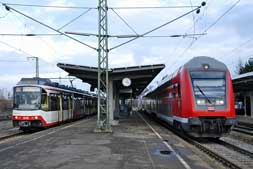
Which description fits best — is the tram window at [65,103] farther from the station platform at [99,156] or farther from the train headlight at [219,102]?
the train headlight at [219,102]

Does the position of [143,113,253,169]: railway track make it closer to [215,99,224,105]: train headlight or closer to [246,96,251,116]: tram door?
[215,99,224,105]: train headlight

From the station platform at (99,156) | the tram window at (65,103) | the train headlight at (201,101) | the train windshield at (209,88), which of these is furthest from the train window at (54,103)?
the train headlight at (201,101)

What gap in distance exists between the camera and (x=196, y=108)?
51.5 ft

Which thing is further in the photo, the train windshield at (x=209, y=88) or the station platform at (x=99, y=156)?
the train windshield at (x=209, y=88)

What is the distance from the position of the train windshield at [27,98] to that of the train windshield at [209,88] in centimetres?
995

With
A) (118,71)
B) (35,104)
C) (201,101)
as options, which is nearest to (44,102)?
(35,104)

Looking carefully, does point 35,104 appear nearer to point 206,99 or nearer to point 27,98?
point 27,98

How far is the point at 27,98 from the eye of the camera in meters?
21.9

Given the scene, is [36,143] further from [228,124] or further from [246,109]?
[246,109]

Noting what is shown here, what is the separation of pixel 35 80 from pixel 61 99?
3.99m

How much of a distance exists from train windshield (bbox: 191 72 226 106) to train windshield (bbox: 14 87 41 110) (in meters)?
9.95

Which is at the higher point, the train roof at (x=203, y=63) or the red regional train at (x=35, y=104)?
the train roof at (x=203, y=63)

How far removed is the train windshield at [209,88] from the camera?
51.9 feet

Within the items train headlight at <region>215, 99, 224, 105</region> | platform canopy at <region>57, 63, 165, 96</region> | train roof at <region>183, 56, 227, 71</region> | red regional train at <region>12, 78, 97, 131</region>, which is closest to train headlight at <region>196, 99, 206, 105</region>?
train headlight at <region>215, 99, 224, 105</region>
